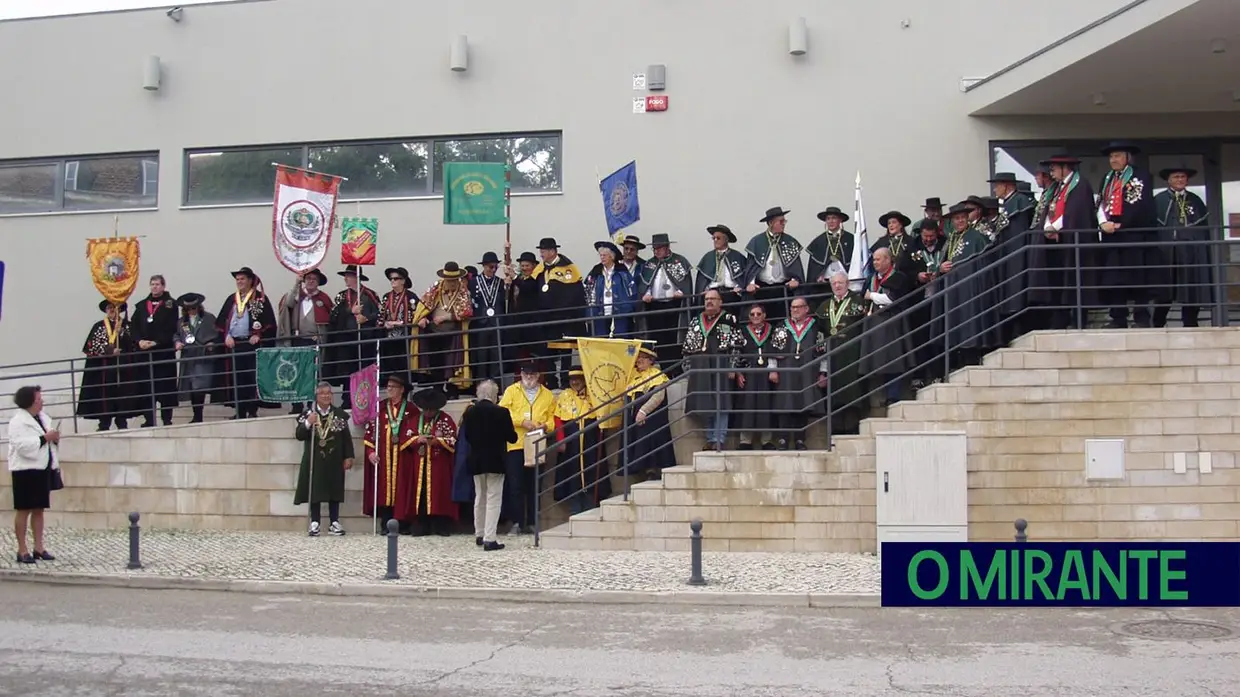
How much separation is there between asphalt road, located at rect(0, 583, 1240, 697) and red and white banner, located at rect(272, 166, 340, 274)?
6.15 metres

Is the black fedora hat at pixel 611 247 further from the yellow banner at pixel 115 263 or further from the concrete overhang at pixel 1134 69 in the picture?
the yellow banner at pixel 115 263

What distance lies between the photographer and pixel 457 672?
8688mm

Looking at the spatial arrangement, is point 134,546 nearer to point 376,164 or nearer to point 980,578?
point 376,164

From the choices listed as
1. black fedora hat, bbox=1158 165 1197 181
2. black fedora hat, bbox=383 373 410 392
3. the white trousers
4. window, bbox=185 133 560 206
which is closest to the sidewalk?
the white trousers

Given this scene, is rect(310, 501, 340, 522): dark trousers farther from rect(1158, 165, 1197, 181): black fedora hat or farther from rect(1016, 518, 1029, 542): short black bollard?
rect(1158, 165, 1197, 181): black fedora hat

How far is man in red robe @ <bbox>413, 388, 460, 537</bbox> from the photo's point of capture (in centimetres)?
1556

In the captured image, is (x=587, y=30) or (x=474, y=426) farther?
(x=587, y=30)

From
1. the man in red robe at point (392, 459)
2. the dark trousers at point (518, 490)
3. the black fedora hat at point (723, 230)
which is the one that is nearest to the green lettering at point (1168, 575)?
the dark trousers at point (518, 490)

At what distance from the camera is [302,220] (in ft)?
55.5

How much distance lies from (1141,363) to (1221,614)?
3.40 m

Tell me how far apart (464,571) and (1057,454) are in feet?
20.3

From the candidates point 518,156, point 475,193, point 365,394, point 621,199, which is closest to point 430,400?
point 365,394

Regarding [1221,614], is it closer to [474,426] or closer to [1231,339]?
[1231,339]

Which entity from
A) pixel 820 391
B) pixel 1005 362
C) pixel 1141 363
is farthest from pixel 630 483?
pixel 1141 363
